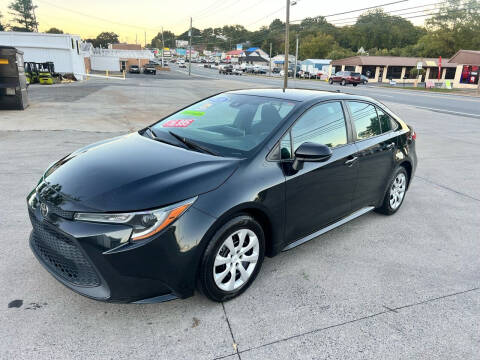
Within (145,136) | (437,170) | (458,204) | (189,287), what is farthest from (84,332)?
(437,170)

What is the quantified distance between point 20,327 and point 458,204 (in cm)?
557

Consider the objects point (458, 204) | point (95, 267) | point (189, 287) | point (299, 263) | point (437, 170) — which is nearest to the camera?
point (95, 267)

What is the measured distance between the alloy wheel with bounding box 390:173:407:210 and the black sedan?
66 centimetres

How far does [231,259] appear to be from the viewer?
2.88 meters

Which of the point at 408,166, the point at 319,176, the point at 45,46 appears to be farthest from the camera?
the point at 45,46

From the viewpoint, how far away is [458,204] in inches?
216

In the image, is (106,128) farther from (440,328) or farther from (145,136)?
(440,328)

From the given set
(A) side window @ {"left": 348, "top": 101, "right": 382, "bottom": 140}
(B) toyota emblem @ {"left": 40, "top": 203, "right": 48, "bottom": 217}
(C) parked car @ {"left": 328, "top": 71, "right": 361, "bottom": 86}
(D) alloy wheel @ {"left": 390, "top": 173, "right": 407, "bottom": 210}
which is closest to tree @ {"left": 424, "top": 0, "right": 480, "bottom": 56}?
(C) parked car @ {"left": 328, "top": 71, "right": 361, "bottom": 86}

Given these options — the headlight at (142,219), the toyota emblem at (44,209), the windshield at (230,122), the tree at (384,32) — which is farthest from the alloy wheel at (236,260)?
the tree at (384,32)

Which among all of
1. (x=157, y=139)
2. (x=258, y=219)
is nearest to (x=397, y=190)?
(x=258, y=219)

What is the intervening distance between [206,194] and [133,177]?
555 mm

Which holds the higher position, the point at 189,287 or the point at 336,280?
the point at 189,287

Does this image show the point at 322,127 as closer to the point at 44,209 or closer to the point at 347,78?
the point at 44,209

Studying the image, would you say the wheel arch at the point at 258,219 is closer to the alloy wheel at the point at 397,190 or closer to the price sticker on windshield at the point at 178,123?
the price sticker on windshield at the point at 178,123
